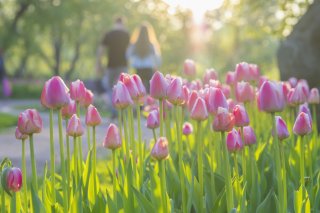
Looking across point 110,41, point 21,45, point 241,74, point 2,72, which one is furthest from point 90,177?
point 21,45

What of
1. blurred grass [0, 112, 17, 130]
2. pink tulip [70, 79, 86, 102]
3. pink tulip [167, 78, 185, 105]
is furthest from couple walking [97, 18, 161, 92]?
pink tulip [167, 78, 185, 105]

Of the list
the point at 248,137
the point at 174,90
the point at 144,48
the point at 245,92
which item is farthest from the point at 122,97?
the point at 144,48

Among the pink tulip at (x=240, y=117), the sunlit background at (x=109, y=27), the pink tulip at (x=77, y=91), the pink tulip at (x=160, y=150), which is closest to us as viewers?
the pink tulip at (x=160, y=150)

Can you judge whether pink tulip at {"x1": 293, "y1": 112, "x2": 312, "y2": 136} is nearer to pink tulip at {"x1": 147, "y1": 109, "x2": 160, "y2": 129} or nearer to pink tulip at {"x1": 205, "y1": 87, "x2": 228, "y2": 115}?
pink tulip at {"x1": 205, "y1": 87, "x2": 228, "y2": 115}

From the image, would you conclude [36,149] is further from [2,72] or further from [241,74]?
[2,72]

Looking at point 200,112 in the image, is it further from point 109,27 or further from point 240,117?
point 109,27

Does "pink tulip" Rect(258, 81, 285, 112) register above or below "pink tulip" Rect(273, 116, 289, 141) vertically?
above

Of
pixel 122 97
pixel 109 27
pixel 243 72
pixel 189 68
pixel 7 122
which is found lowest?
pixel 122 97

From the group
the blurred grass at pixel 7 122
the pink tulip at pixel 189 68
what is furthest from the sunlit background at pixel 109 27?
the pink tulip at pixel 189 68

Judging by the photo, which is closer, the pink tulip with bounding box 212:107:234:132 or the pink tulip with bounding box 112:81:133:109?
the pink tulip with bounding box 212:107:234:132

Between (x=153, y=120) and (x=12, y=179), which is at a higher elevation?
(x=153, y=120)

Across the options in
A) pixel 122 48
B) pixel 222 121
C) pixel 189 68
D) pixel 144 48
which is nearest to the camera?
pixel 222 121

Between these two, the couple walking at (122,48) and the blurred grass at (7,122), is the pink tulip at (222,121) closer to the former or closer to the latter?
the couple walking at (122,48)

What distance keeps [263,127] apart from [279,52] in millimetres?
2176
